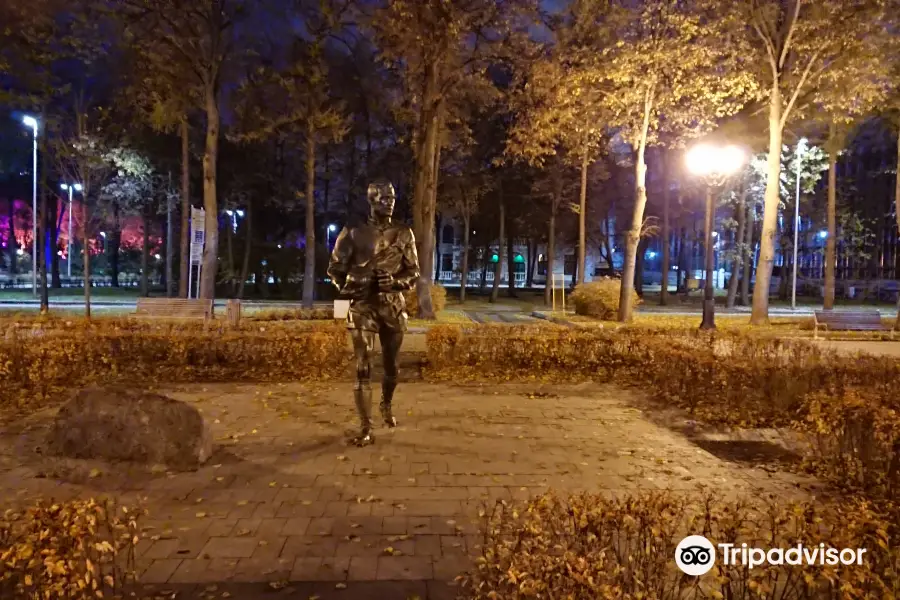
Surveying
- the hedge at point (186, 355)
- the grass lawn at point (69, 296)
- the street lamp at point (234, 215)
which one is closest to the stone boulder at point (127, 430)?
the hedge at point (186, 355)

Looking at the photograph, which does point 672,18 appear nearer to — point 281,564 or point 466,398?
point 466,398

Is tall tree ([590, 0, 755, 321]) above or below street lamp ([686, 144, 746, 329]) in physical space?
above

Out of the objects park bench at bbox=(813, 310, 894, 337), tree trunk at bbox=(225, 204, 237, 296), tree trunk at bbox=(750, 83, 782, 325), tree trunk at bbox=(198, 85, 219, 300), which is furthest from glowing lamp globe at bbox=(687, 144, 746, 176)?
tree trunk at bbox=(225, 204, 237, 296)

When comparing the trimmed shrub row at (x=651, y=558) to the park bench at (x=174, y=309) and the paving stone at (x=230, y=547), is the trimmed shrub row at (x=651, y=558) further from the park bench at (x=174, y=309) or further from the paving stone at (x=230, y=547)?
the park bench at (x=174, y=309)

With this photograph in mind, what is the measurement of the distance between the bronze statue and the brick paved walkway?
96 centimetres

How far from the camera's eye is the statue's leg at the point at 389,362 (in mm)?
7207

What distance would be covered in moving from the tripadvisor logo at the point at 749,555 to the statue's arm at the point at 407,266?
13.5 feet

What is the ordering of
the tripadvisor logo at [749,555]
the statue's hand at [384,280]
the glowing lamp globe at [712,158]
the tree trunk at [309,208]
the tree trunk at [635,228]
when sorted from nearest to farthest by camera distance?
the tripadvisor logo at [749,555] → the statue's hand at [384,280] → the glowing lamp globe at [712,158] → the tree trunk at [635,228] → the tree trunk at [309,208]

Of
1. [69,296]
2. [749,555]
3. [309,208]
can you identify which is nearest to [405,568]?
A: [749,555]

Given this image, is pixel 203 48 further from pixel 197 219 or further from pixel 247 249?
pixel 247 249

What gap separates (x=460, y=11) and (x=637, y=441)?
689 inches

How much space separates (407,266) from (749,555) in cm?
444

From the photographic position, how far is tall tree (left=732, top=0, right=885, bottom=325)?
2147cm

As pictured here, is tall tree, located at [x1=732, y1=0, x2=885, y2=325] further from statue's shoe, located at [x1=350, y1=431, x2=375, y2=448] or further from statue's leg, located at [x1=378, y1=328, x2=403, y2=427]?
statue's shoe, located at [x1=350, y1=431, x2=375, y2=448]
